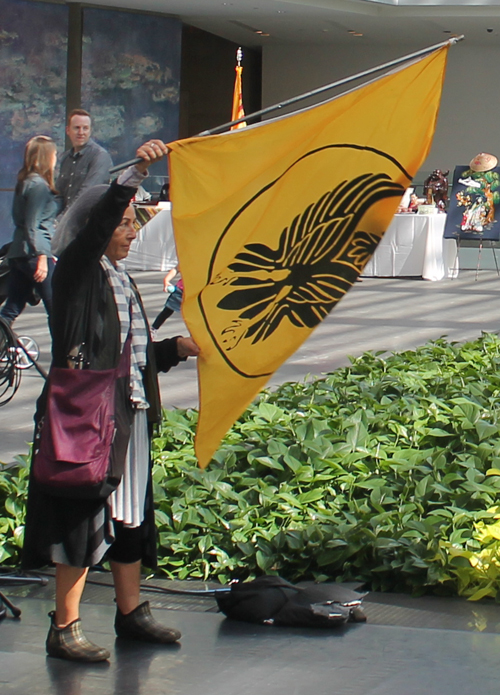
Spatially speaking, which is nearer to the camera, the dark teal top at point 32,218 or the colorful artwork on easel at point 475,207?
the dark teal top at point 32,218

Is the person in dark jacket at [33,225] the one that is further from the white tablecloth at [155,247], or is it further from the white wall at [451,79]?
the white wall at [451,79]

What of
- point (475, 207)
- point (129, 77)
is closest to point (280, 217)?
point (475, 207)

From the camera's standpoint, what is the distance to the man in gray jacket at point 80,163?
8234 millimetres

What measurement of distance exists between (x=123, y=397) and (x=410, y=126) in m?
1.35

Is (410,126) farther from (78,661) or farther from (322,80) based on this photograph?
(322,80)

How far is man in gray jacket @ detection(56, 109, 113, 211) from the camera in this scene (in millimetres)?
8234

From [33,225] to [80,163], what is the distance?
29.7 inches

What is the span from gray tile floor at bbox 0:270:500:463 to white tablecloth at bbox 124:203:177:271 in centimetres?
34

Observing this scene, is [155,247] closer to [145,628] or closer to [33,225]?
[33,225]

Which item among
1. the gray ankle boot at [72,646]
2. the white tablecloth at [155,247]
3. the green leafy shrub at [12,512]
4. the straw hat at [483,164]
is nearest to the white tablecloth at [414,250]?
the straw hat at [483,164]

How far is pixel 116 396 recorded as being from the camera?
3.22 meters

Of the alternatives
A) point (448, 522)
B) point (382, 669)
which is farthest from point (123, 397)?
point (448, 522)

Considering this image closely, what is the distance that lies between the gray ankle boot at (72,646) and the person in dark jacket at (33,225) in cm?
476

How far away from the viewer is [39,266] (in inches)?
309
